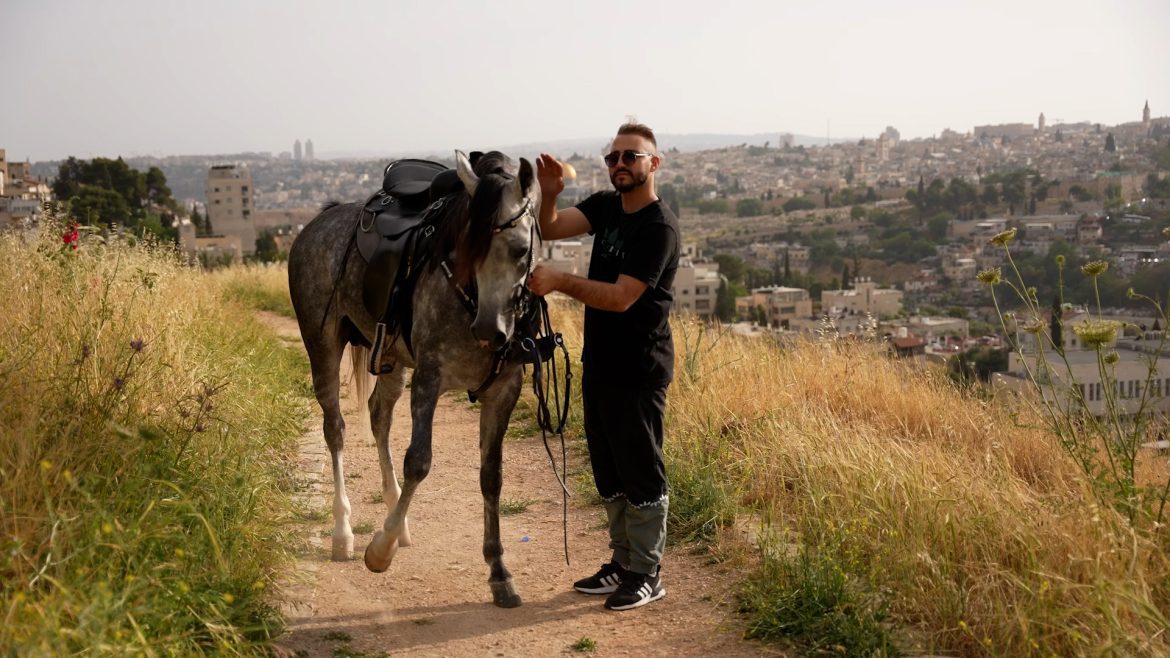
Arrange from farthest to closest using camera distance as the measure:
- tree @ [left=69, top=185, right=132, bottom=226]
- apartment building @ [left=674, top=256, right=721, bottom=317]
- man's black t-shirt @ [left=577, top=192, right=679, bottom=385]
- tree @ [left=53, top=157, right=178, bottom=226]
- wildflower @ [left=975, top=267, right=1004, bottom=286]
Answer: apartment building @ [left=674, top=256, right=721, bottom=317] < tree @ [left=53, top=157, right=178, bottom=226] < tree @ [left=69, top=185, right=132, bottom=226] < wildflower @ [left=975, top=267, right=1004, bottom=286] < man's black t-shirt @ [left=577, top=192, right=679, bottom=385]

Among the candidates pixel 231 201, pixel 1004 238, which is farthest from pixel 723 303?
pixel 231 201

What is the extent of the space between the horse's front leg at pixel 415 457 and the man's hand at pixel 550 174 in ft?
3.44

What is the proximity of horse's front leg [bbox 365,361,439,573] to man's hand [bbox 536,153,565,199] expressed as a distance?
1048mm

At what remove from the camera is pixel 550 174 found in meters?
5.31

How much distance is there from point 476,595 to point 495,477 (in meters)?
0.63

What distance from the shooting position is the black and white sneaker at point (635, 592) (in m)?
5.28

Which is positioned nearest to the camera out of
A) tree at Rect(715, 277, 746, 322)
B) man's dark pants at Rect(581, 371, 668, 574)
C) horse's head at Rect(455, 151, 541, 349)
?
horse's head at Rect(455, 151, 541, 349)

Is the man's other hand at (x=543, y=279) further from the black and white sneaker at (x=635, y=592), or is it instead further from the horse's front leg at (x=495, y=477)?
the black and white sneaker at (x=635, y=592)

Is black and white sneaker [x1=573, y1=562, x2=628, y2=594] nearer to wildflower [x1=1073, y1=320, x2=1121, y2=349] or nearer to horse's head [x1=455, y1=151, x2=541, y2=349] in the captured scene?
horse's head [x1=455, y1=151, x2=541, y2=349]

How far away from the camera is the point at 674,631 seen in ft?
16.4

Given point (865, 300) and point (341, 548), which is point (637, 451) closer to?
point (341, 548)

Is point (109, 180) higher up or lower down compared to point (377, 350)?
higher up

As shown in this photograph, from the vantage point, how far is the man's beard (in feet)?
16.8

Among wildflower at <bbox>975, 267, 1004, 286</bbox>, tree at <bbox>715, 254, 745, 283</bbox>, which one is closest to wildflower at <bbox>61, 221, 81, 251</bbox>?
wildflower at <bbox>975, 267, 1004, 286</bbox>
